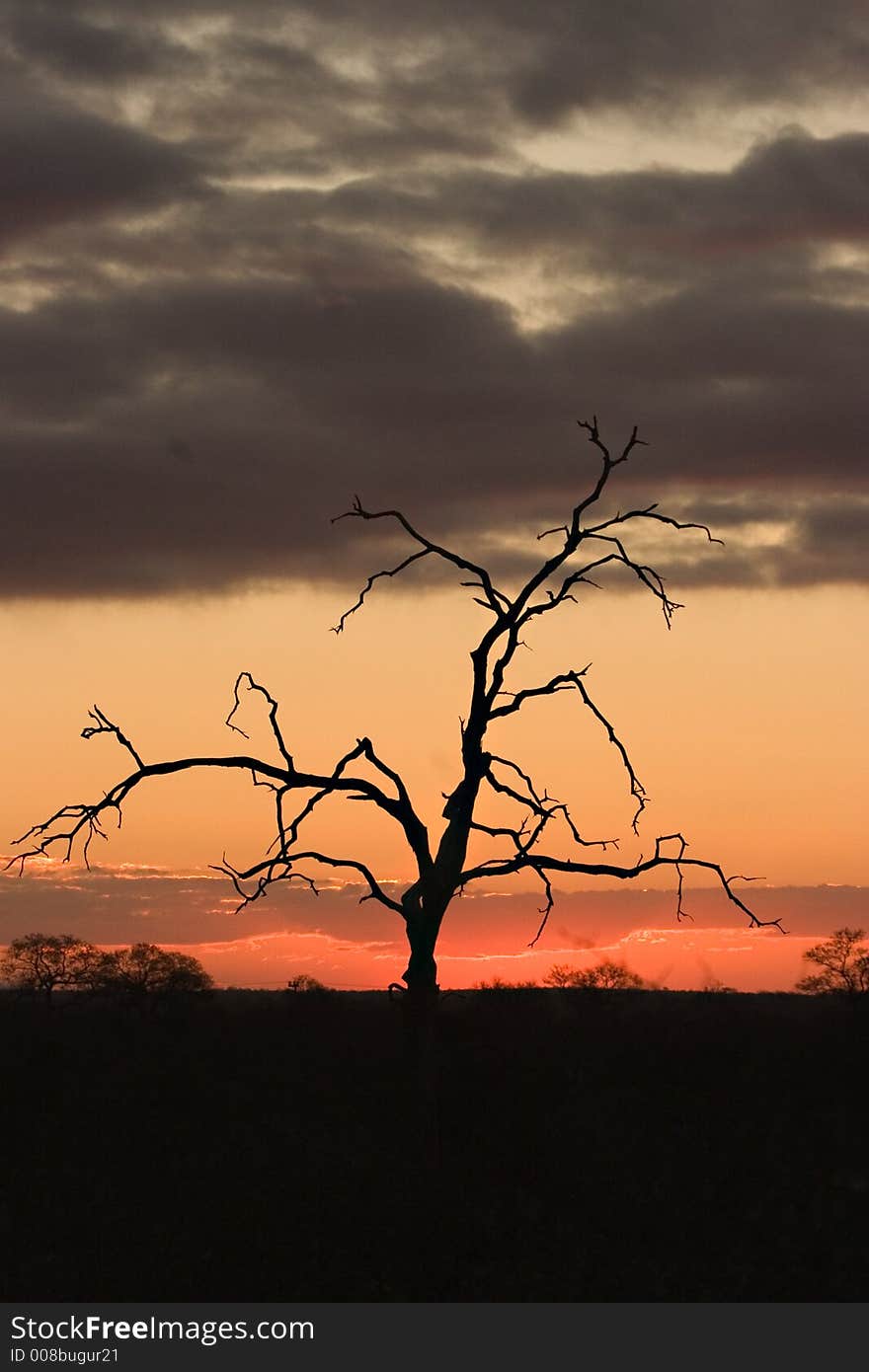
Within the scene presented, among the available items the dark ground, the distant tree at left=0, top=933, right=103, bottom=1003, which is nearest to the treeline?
the distant tree at left=0, top=933, right=103, bottom=1003

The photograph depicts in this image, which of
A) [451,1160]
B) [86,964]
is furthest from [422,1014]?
[86,964]

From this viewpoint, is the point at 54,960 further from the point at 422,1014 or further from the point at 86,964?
the point at 422,1014

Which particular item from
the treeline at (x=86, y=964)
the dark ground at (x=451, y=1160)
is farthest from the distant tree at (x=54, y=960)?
the dark ground at (x=451, y=1160)

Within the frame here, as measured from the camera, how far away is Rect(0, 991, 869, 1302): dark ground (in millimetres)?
29109

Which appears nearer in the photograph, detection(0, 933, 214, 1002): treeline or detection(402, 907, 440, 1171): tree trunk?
detection(402, 907, 440, 1171): tree trunk

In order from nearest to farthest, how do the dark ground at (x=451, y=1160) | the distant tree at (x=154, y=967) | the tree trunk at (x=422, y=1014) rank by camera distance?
the dark ground at (x=451, y=1160), the tree trunk at (x=422, y=1014), the distant tree at (x=154, y=967)

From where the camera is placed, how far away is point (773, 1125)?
3359 cm

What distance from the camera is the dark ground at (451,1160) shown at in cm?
2911

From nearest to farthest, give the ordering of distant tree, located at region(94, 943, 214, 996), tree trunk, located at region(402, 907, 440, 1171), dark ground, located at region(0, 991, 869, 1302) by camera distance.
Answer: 1. dark ground, located at region(0, 991, 869, 1302)
2. tree trunk, located at region(402, 907, 440, 1171)
3. distant tree, located at region(94, 943, 214, 996)

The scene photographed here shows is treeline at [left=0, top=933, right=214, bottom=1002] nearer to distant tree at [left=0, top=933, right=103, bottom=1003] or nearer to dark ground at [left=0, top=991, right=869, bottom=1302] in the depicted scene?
distant tree at [left=0, top=933, right=103, bottom=1003]

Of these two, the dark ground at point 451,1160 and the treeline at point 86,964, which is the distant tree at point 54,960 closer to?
the treeline at point 86,964
